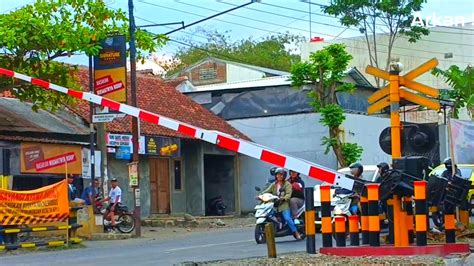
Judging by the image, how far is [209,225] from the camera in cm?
2969

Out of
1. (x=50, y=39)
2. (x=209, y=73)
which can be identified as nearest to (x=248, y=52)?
(x=209, y=73)

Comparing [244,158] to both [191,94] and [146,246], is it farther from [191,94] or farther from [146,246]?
[146,246]

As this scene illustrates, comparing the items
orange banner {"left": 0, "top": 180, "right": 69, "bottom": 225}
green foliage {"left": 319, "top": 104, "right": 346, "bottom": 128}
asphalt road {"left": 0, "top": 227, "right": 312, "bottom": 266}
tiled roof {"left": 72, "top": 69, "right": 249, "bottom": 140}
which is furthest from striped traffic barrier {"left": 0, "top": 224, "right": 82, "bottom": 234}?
green foliage {"left": 319, "top": 104, "right": 346, "bottom": 128}

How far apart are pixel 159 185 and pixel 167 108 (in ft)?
11.8

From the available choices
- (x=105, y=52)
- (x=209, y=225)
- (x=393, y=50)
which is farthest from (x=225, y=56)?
(x=105, y=52)

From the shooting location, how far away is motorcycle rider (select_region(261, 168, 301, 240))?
18.6m

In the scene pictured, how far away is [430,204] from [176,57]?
60.6 meters

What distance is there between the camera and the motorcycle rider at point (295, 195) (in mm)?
19188

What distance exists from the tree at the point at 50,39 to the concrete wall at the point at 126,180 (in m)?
4.73

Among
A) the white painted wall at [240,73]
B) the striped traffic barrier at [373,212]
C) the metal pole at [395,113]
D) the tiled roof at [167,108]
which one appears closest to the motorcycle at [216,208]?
Result: the tiled roof at [167,108]

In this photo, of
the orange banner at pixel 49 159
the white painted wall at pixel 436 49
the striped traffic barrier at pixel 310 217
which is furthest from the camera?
the white painted wall at pixel 436 49

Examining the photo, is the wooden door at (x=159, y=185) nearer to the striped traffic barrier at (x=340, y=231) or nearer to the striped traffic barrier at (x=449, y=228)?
the striped traffic barrier at (x=340, y=231)

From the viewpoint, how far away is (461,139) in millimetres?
19203

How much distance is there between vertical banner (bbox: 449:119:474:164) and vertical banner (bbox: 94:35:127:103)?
8.98 meters
